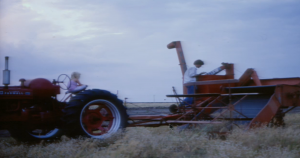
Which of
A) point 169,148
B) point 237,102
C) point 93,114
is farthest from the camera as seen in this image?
point 237,102

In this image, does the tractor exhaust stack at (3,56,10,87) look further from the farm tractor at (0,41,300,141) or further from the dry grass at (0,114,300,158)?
the dry grass at (0,114,300,158)

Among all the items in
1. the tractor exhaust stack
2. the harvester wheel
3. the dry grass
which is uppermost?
the tractor exhaust stack

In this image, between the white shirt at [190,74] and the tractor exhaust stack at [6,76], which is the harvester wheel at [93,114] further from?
the white shirt at [190,74]

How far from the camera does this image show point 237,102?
7.52m

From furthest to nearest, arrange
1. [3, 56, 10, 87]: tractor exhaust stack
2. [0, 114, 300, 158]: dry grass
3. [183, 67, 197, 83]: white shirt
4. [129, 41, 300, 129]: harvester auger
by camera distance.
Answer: [183, 67, 197, 83]: white shirt
[129, 41, 300, 129]: harvester auger
[3, 56, 10, 87]: tractor exhaust stack
[0, 114, 300, 158]: dry grass

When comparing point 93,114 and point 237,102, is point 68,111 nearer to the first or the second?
point 93,114

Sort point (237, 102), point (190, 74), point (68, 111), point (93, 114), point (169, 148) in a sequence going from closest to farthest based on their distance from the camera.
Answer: point (169, 148)
point (68, 111)
point (93, 114)
point (237, 102)
point (190, 74)

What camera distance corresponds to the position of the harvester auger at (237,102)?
7438 millimetres

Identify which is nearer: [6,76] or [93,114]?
[6,76]

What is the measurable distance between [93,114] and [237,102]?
3422 millimetres

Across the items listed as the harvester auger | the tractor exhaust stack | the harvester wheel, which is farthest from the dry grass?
the harvester auger

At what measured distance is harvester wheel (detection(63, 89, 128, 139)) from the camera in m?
5.73

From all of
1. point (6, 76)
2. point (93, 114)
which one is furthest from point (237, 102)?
point (6, 76)

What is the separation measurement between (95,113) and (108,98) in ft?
1.27
